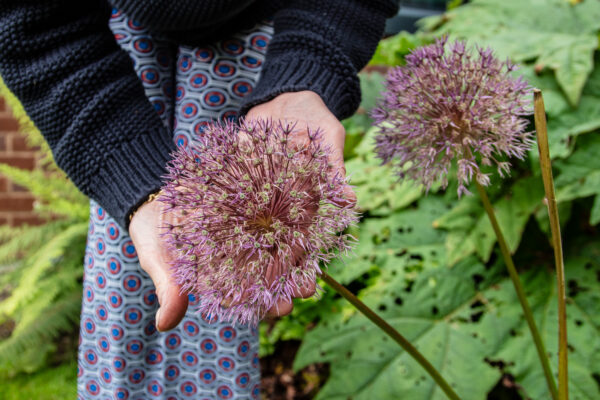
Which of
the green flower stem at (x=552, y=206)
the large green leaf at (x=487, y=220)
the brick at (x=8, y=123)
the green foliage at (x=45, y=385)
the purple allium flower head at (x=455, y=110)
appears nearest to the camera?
the green flower stem at (x=552, y=206)

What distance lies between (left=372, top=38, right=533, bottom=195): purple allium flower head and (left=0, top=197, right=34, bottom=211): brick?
2748 mm

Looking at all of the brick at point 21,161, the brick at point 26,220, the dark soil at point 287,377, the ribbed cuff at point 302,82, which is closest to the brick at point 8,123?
the brick at point 21,161

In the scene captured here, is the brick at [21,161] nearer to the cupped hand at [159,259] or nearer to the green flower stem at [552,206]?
the cupped hand at [159,259]

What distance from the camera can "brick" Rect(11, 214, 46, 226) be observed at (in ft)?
9.14

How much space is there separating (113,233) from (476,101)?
0.69 meters

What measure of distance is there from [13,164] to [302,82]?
8.66ft

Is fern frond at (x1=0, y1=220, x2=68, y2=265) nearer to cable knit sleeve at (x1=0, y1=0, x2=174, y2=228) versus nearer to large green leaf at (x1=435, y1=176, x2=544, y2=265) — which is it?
cable knit sleeve at (x1=0, y1=0, x2=174, y2=228)

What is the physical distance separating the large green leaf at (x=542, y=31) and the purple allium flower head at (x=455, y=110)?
76 cm

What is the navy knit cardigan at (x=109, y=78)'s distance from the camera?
2.47 ft

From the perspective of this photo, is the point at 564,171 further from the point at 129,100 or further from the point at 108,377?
the point at 108,377

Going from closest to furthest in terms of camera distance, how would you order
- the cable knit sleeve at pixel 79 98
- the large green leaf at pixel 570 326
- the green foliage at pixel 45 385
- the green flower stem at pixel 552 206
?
1. the green flower stem at pixel 552 206
2. the cable knit sleeve at pixel 79 98
3. the large green leaf at pixel 570 326
4. the green foliage at pixel 45 385

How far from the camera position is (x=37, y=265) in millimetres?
1962

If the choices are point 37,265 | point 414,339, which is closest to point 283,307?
point 414,339

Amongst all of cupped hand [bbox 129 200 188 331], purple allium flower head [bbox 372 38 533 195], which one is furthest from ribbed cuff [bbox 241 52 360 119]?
cupped hand [bbox 129 200 188 331]
